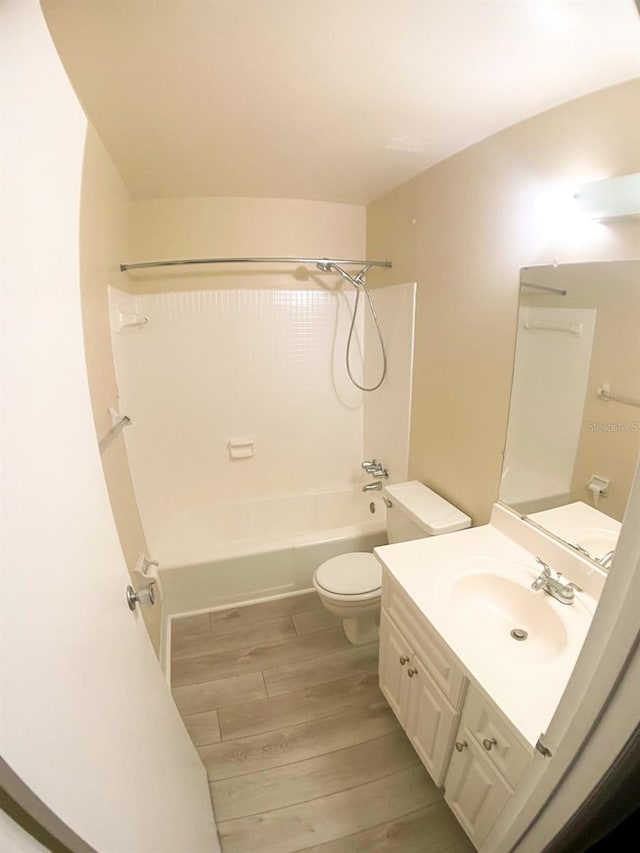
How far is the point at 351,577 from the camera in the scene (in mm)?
1769

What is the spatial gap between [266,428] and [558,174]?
2090 millimetres

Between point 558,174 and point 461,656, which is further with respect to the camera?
point 558,174

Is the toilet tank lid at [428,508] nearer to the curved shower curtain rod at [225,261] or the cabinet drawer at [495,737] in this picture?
the cabinet drawer at [495,737]

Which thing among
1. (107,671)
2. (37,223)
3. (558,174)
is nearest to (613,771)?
(107,671)

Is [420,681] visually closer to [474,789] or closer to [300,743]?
[474,789]

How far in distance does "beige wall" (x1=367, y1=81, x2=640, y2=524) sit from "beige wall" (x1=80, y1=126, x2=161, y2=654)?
4.84 feet

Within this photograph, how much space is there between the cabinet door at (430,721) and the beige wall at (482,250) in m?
0.71

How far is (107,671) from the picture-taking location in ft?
2.03

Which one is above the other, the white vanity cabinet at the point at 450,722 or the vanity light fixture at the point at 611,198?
the vanity light fixture at the point at 611,198

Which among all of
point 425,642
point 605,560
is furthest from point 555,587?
point 425,642

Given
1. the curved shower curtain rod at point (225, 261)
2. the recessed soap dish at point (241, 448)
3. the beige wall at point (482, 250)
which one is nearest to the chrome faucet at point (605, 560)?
the beige wall at point (482, 250)

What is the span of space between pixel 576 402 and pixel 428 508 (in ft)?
2.63

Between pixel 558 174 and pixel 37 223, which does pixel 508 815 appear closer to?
pixel 37 223

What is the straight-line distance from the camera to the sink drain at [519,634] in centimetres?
107
